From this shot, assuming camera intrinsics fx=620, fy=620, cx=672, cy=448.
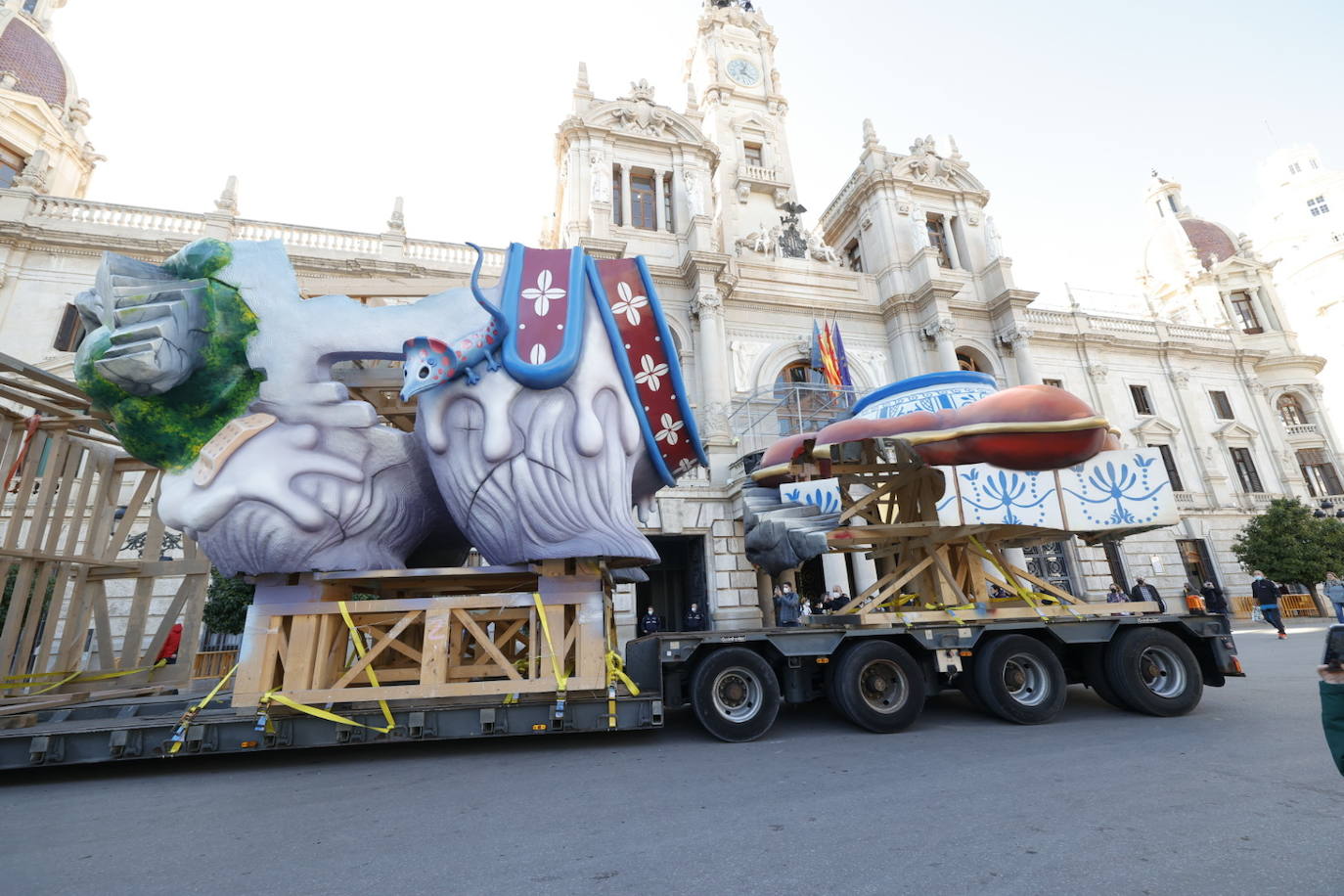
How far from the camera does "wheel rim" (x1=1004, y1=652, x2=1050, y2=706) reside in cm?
698

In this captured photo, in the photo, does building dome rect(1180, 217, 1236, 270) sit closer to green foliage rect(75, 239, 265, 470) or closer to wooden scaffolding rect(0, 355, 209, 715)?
green foliage rect(75, 239, 265, 470)

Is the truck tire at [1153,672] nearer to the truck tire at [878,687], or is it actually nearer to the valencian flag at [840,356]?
the truck tire at [878,687]

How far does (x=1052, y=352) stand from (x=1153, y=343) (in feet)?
17.3

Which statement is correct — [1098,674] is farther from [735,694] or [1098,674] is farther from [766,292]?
[766,292]

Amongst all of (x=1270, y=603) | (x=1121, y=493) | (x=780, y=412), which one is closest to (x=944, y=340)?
(x=780, y=412)

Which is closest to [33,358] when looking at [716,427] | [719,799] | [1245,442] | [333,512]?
[333,512]

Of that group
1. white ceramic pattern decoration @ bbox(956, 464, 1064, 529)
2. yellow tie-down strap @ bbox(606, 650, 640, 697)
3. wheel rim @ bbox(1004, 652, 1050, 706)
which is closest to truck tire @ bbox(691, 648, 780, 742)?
yellow tie-down strap @ bbox(606, 650, 640, 697)

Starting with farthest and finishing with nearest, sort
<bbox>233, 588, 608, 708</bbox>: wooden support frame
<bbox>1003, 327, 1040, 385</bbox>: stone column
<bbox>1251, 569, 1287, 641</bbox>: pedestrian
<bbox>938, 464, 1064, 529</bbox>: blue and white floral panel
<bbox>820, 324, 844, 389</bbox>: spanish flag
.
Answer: <bbox>1003, 327, 1040, 385</bbox>: stone column < <bbox>820, 324, 844, 389</bbox>: spanish flag < <bbox>1251, 569, 1287, 641</bbox>: pedestrian < <bbox>938, 464, 1064, 529</bbox>: blue and white floral panel < <bbox>233, 588, 608, 708</bbox>: wooden support frame

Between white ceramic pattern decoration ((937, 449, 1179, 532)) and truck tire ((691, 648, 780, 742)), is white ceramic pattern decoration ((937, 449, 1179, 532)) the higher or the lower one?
the higher one

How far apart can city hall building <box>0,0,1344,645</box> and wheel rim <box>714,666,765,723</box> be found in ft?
32.1

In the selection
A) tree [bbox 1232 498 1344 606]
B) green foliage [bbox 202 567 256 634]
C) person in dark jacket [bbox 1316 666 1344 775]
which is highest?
tree [bbox 1232 498 1344 606]

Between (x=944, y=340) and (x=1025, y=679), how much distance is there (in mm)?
16438

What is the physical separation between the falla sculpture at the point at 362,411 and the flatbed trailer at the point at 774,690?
4.68 feet

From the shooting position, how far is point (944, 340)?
21.3 metres
